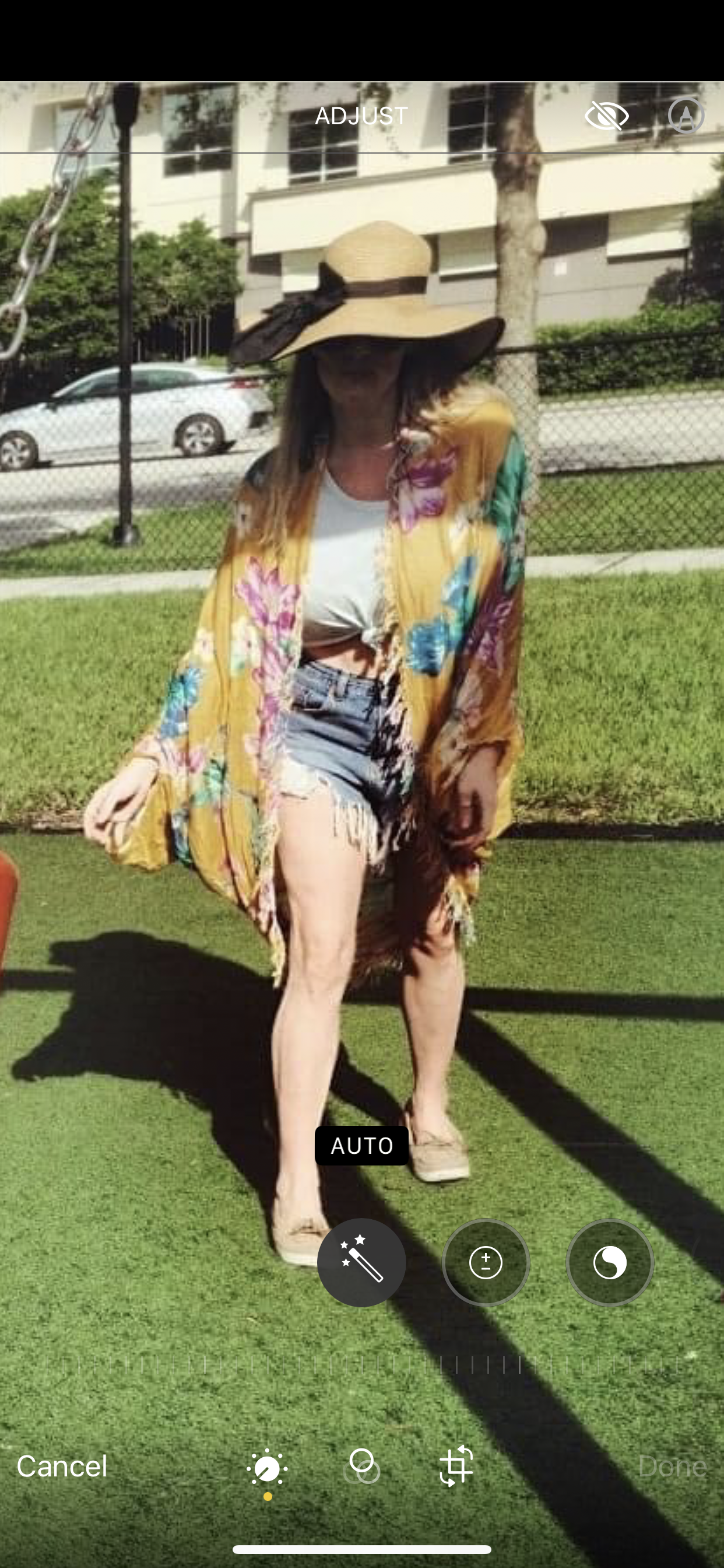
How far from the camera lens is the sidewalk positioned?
2.32 metres

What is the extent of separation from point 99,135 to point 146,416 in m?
0.35

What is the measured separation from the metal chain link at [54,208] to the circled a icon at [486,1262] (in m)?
1.09

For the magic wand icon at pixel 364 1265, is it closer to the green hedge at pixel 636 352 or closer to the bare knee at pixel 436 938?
the bare knee at pixel 436 938

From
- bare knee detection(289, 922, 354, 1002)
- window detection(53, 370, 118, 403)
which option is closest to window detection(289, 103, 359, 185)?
window detection(53, 370, 118, 403)

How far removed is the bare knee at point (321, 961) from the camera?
2.26 m

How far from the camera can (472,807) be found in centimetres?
228

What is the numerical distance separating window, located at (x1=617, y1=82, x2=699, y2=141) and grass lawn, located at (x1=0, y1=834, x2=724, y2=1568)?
2.45 ft

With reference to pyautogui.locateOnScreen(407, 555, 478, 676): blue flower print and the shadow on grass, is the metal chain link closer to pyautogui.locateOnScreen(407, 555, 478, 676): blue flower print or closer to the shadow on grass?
pyautogui.locateOnScreen(407, 555, 478, 676): blue flower print

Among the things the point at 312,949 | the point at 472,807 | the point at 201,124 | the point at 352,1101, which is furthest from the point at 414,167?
the point at 352,1101

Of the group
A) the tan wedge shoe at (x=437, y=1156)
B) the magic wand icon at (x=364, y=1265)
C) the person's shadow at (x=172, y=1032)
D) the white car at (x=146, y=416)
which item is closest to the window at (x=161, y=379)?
the white car at (x=146, y=416)
